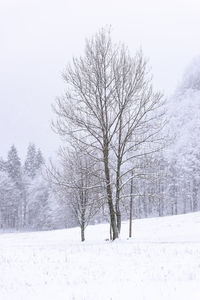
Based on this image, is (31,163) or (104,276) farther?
(31,163)

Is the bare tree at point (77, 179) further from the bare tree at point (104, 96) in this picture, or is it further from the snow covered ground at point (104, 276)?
the snow covered ground at point (104, 276)

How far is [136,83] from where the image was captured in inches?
632

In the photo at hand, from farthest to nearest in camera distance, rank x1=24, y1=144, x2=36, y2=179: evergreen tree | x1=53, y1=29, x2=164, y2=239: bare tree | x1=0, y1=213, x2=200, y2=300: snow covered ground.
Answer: x1=24, y1=144, x2=36, y2=179: evergreen tree, x1=53, y1=29, x2=164, y2=239: bare tree, x1=0, y1=213, x2=200, y2=300: snow covered ground

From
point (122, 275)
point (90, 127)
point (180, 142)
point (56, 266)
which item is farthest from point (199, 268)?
point (180, 142)

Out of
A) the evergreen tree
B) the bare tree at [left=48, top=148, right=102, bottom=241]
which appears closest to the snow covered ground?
the bare tree at [left=48, top=148, right=102, bottom=241]

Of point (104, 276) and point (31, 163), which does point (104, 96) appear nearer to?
point (104, 276)

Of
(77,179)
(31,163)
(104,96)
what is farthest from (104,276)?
(31,163)

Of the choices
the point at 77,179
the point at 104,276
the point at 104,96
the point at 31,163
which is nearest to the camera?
the point at 104,276

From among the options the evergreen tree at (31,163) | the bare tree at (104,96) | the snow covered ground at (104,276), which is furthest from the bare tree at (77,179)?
the evergreen tree at (31,163)

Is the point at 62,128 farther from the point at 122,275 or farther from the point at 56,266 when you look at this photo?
the point at 122,275

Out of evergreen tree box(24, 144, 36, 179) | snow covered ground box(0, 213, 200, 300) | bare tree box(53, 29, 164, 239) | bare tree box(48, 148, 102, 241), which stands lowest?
snow covered ground box(0, 213, 200, 300)

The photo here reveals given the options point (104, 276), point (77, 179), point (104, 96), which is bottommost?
point (104, 276)

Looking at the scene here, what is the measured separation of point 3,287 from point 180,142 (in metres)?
Result: 76.8

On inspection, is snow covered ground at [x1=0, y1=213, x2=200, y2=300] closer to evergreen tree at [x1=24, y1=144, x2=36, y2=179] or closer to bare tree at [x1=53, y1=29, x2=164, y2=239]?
bare tree at [x1=53, y1=29, x2=164, y2=239]
